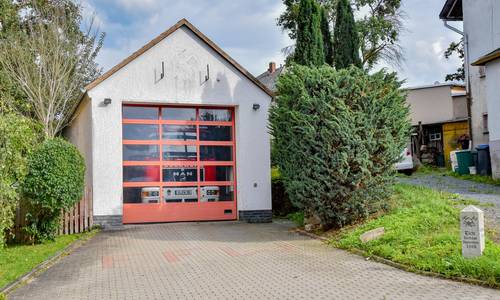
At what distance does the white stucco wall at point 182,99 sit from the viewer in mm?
13125

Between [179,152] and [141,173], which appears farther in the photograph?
[179,152]

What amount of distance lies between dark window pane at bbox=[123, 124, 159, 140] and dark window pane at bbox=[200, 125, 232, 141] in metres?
1.37

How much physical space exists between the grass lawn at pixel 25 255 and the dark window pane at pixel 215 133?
421 cm

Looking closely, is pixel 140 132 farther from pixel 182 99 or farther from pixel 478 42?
Result: pixel 478 42

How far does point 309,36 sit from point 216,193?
17.2ft

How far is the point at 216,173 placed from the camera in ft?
47.1

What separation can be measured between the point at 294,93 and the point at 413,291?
5.78 m

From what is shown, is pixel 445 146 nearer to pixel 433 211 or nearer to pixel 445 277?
pixel 433 211

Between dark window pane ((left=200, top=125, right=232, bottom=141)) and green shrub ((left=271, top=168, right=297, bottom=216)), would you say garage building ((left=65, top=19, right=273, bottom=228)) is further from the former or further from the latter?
green shrub ((left=271, top=168, right=297, bottom=216))

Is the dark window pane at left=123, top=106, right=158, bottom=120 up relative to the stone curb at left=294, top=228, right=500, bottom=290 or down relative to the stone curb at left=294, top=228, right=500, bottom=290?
up

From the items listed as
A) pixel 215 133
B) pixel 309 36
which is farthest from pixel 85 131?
pixel 309 36

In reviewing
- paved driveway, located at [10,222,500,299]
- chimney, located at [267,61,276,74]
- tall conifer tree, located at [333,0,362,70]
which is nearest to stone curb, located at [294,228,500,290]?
paved driveway, located at [10,222,500,299]

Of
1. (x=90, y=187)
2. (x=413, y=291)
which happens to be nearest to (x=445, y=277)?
(x=413, y=291)

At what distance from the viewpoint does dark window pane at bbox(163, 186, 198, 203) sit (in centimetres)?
1380
